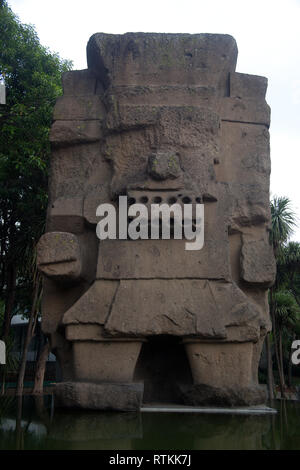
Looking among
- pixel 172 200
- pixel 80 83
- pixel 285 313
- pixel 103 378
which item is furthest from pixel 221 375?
pixel 285 313

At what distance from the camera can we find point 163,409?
429 centimetres

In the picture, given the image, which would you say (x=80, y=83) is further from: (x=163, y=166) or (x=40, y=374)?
(x=40, y=374)

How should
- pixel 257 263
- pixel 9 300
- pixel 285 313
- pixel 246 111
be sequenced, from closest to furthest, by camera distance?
1. pixel 257 263
2. pixel 246 111
3. pixel 9 300
4. pixel 285 313

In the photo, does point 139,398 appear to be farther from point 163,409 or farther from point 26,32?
point 26,32

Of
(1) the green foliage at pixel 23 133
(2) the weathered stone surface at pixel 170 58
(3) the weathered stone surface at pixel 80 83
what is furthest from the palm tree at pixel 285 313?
(3) the weathered stone surface at pixel 80 83

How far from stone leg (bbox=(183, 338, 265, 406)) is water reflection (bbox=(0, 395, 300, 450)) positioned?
0.31m

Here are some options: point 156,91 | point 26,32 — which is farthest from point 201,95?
point 26,32

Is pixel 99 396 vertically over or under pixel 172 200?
under

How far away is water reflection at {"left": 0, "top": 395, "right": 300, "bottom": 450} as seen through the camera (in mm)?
2971

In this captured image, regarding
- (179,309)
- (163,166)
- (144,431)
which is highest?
(163,166)

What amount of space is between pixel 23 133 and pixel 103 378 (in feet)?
21.8

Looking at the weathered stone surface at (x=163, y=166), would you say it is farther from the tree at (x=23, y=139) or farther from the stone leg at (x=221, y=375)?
the tree at (x=23, y=139)

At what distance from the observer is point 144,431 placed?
3320 millimetres

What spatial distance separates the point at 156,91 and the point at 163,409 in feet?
10.7
